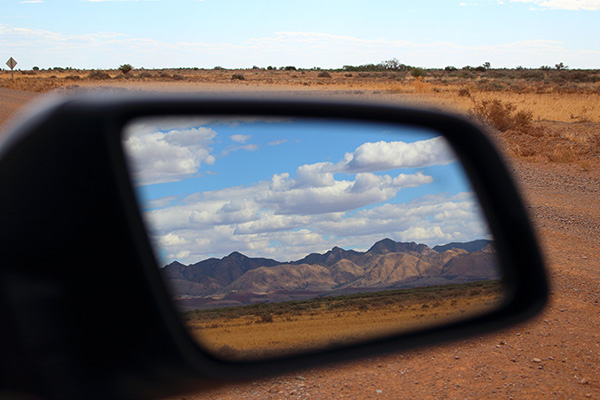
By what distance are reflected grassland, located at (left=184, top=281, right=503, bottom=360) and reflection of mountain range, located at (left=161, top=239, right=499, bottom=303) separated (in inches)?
1.9

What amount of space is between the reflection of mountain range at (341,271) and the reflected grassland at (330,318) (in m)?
0.05

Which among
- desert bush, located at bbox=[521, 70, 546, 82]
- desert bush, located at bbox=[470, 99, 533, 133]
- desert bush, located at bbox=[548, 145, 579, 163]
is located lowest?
desert bush, located at bbox=[548, 145, 579, 163]

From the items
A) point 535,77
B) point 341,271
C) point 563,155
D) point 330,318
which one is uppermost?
point 535,77

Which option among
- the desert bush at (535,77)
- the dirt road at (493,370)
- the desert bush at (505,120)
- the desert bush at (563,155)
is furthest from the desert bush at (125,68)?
the dirt road at (493,370)

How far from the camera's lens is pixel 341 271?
2.14m

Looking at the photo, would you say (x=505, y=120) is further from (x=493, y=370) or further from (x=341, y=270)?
(x=341, y=270)

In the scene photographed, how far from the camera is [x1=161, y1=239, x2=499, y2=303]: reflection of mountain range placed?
5.60ft

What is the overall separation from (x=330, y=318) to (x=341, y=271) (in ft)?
0.58

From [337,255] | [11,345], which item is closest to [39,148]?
[11,345]

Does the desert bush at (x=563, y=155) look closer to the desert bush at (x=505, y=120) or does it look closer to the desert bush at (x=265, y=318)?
the desert bush at (x=505, y=120)

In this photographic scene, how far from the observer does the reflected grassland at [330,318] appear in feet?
5.62

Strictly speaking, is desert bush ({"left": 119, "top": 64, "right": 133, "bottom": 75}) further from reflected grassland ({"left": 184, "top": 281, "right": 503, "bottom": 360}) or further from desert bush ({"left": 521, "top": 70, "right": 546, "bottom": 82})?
reflected grassland ({"left": 184, "top": 281, "right": 503, "bottom": 360})

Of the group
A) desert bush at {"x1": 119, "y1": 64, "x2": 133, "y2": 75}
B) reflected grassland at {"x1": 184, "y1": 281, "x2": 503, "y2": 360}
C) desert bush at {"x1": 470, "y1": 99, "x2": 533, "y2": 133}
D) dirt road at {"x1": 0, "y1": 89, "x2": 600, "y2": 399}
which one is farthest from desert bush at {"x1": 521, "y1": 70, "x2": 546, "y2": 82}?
reflected grassland at {"x1": 184, "y1": 281, "x2": 503, "y2": 360}

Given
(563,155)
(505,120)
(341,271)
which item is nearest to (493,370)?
(341,271)
